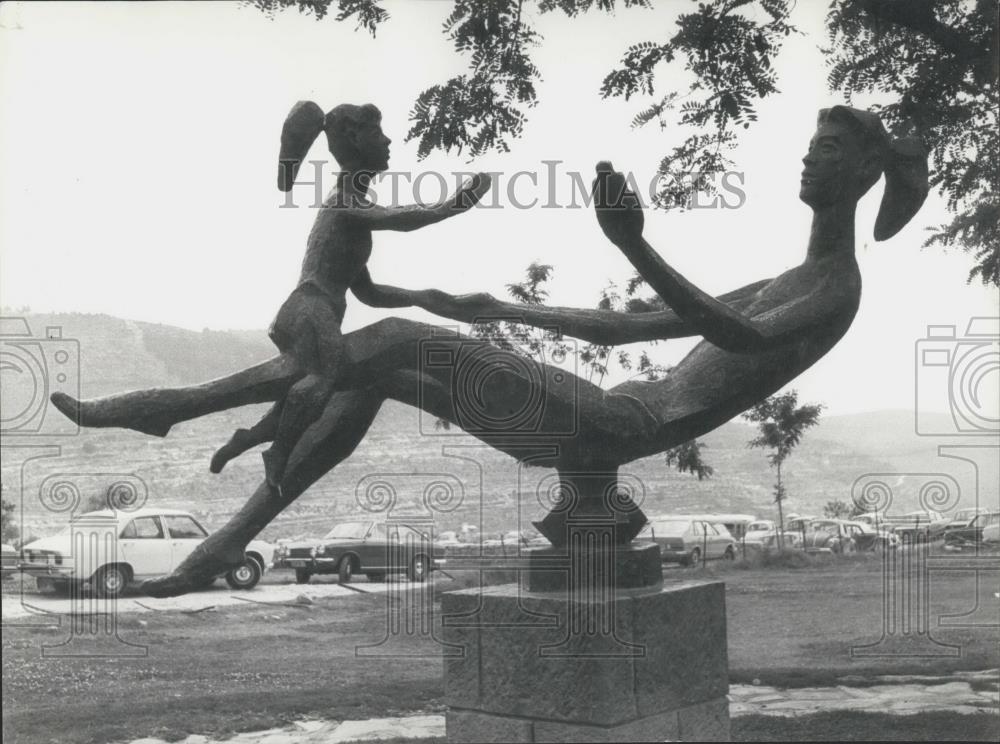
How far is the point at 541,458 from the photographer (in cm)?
352

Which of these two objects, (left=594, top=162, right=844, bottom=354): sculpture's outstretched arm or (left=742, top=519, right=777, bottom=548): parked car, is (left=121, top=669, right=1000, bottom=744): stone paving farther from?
(left=742, top=519, right=777, bottom=548): parked car

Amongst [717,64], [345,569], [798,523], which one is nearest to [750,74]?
[717,64]

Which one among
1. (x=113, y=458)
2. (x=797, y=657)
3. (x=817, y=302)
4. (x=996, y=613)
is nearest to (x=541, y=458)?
(x=817, y=302)

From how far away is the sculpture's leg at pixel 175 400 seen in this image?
321 cm

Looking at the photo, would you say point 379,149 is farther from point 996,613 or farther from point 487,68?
point 996,613

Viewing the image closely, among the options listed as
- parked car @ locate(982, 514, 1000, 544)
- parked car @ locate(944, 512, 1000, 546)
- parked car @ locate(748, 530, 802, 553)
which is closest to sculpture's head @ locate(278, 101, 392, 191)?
parked car @ locate(944, 512, 1000, 546)

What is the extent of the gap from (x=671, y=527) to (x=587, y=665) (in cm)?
1083

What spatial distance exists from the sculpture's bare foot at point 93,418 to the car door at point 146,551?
6248mm

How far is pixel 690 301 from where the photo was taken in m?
3.19

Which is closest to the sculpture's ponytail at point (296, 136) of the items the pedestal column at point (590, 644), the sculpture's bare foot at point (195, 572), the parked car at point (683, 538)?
the sculpture's bare foot at point (195, 572)

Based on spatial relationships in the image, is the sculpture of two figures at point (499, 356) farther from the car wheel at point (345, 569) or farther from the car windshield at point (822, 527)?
the car windshield at point (822, 527)

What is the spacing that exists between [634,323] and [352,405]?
1.03m

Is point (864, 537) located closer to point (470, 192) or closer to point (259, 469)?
point (259, 469)

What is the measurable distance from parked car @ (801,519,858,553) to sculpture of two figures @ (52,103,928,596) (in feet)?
38.5
